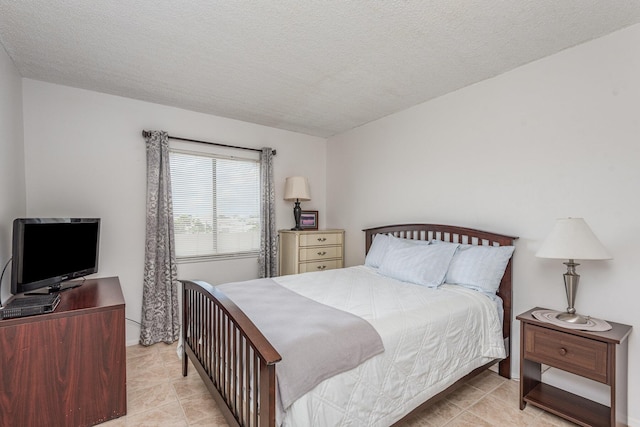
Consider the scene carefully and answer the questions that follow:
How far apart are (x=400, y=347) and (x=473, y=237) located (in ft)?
4.80

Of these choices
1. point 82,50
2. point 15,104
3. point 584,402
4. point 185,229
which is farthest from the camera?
point 185,229

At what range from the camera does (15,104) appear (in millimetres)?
2416

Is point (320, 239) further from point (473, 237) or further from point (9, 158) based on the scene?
point (9, 158)

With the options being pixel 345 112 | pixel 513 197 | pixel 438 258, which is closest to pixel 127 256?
pixel 345 112

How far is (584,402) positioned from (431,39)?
8.59 ft

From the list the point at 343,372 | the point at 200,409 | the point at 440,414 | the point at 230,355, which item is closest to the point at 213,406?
the point at 200,409

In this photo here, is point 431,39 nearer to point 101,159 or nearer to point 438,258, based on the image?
point 438,258

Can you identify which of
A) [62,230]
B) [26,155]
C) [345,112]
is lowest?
[62,230]

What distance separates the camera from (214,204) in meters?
3.65

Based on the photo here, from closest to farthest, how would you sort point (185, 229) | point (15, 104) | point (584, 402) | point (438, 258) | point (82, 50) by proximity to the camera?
1. point (584, 402)
2. point (82, 50)
3. point (15, 104)
4. point (438, 258)
5. point (185, 229)

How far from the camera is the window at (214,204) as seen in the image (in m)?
3.43

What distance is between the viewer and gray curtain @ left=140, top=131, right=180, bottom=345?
10.2 ft

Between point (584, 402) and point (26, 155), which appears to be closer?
point (584, 402)

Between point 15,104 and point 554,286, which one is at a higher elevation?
point 15,104
